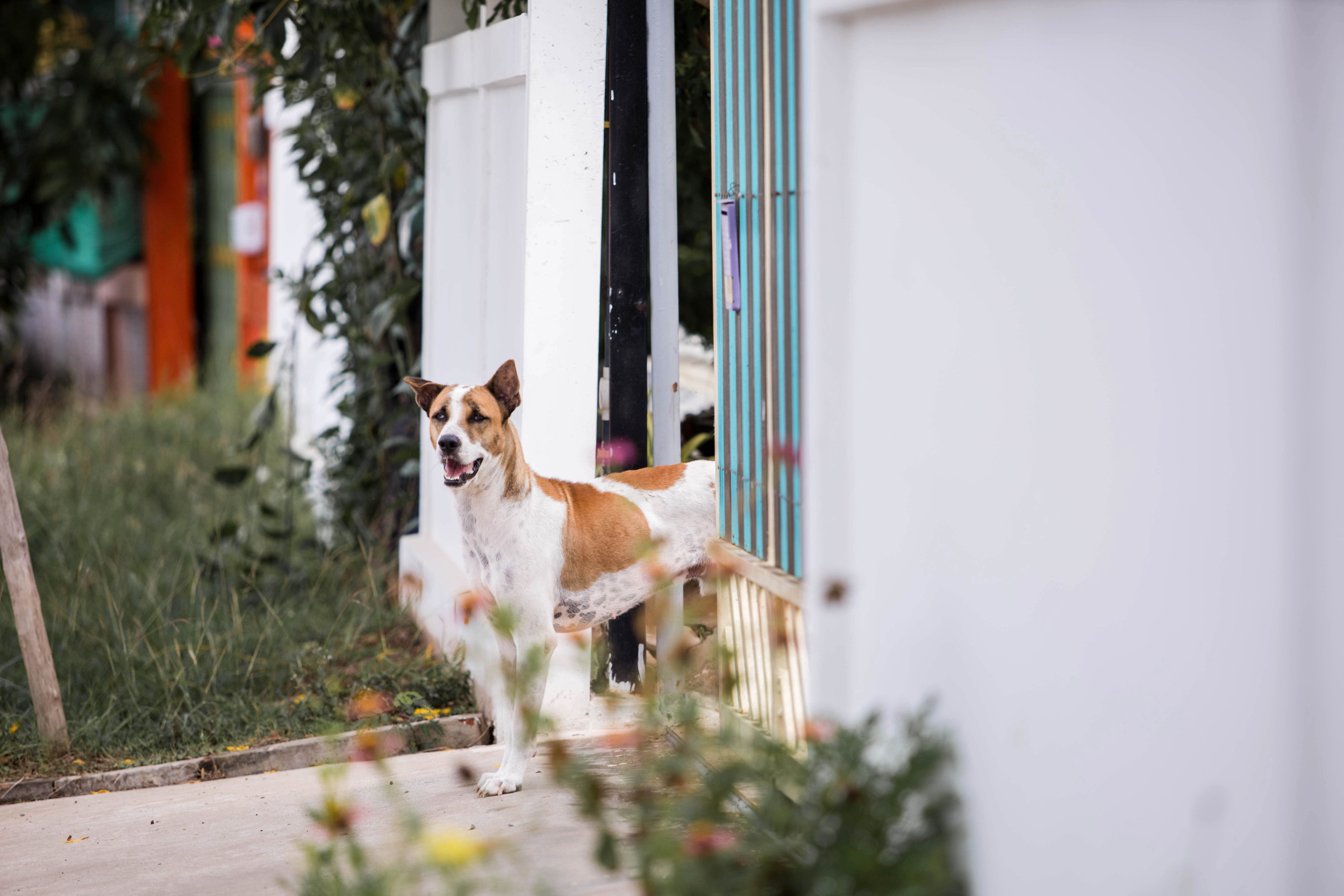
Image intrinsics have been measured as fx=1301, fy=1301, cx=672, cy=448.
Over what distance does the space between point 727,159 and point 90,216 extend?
1157cm

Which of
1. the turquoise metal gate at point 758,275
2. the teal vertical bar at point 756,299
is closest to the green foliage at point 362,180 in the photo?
the turquoise metal gate at point 758,275

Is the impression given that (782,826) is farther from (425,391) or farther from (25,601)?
(25,601)

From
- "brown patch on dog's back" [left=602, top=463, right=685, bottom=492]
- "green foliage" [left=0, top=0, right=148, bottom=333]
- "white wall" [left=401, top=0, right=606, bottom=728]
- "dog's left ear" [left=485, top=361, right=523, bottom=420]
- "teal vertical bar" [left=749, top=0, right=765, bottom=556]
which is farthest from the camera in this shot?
"green foliage" [left=0, top=0, right=148, bottom=333]

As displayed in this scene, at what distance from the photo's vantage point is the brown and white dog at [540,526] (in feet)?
11.3

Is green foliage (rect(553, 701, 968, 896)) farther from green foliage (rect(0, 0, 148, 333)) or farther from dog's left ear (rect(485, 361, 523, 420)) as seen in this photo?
green foliage (rect(0, 0, 148, 333))

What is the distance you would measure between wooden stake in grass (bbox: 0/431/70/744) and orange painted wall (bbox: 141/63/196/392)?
29.3ft

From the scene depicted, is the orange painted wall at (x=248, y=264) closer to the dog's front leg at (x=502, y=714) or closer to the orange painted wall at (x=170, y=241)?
the orange painted wall at (x=170, y=241)

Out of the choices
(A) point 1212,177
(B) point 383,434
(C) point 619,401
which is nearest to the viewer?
(A) point 1212,177

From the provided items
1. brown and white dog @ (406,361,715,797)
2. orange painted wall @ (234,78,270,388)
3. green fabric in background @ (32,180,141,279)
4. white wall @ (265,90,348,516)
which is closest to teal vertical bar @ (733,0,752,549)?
brown and white dog @ (406,361,715,797)

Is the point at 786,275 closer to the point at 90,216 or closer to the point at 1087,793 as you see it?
the point at 1087,793

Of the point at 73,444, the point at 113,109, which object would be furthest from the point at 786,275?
the point at 113,109

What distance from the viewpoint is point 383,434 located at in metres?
5.95

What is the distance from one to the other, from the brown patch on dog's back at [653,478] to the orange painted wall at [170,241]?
9.85m

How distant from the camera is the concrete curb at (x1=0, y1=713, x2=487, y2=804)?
12.8 ft
